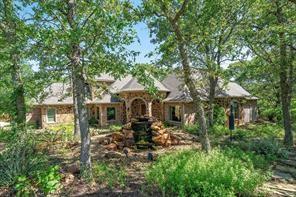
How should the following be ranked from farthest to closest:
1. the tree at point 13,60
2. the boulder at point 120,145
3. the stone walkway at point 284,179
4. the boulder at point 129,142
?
the boulder at point 129,142 < the boulder at point 120,145 < the tree at point 13,60 < the stone walkway at point 284,179

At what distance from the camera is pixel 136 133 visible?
46.9 feet

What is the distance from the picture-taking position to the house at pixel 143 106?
24.4m

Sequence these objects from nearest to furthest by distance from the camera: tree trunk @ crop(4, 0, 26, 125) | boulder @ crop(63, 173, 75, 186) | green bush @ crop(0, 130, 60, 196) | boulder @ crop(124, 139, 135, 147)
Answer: green bush @ crop(0, 130, 60, 196)
boulder @ crop(63, 173, 75, 186)
tree trunk @ crop(4, 0, 26, 125)
boulder @ crop(124, 139, 135, 147)

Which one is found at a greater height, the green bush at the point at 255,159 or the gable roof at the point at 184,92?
the gable roof at the point at 184,92

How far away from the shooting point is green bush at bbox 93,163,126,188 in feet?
25.7

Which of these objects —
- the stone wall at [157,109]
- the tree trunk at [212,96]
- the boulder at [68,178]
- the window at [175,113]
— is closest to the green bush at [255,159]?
the boulder at [68,178]

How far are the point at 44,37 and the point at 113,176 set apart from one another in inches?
179

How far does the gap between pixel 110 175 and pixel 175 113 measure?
17.2 m

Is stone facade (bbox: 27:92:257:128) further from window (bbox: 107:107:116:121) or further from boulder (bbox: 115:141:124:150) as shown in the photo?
boulder (bbox: 115:141:124:150)

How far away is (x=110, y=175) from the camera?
27.9ft

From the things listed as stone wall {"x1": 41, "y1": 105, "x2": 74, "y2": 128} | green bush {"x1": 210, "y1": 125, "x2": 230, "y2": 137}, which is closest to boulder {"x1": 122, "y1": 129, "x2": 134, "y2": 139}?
green bush {"x1": 210, "y1": 125, "x2": 230, "y2": 137}

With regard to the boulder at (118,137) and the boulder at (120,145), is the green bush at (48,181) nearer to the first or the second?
the boulder at (120,145)

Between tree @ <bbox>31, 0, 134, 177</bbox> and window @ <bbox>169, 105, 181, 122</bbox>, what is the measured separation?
16.2 meters

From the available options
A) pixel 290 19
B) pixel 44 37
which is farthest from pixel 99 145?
pixel 290 19
